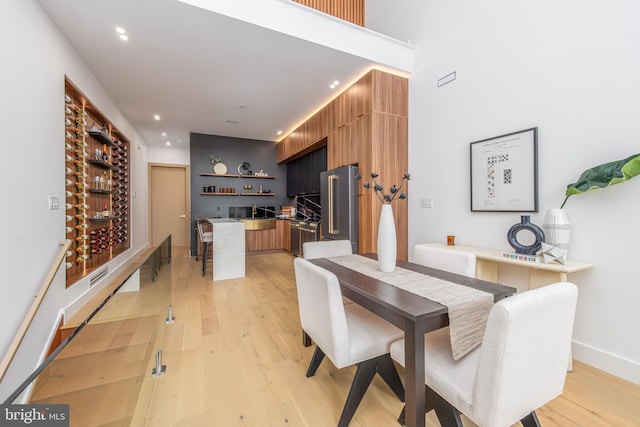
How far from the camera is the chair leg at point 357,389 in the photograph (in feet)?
4.38

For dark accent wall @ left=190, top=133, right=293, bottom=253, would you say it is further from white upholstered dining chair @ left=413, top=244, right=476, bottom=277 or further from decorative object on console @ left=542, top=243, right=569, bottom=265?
decorative object on console @ left=542, top=243, right=569, bottom=265

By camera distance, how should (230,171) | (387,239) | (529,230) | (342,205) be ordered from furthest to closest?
(230,171) < (342,205) < (529,230) < (387,239)

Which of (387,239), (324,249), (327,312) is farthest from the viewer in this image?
(324,249)

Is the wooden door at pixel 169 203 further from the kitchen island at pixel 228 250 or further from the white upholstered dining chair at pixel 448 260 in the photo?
the white upholstered dining chair at pixel 448 260

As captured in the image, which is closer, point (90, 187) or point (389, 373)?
point (389, 373)

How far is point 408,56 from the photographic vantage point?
339cm

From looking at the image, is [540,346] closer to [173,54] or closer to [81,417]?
[81,417]

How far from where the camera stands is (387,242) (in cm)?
168

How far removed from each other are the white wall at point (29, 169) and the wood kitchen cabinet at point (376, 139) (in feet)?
10.4

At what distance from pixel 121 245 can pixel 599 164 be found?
6.59 meters

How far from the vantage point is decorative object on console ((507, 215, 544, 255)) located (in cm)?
204

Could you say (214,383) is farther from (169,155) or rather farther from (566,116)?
(169,155)

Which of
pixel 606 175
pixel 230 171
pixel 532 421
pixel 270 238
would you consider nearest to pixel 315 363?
pixel 532 421

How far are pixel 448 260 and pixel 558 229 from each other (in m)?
0.81
